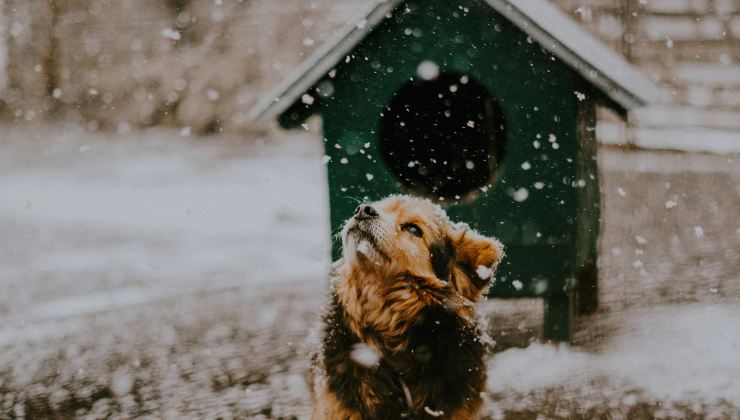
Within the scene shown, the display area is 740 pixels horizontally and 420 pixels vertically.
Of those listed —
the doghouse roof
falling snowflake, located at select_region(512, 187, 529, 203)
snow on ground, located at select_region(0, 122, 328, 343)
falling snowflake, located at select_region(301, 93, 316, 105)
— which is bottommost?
snow on ground, located at select_region(0, 122, 328, 343)

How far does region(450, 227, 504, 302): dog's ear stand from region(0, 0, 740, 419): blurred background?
2.48 feet

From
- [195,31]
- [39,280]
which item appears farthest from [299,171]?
[39,280]

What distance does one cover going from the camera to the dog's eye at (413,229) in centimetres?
278

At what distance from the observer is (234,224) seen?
9.10 m

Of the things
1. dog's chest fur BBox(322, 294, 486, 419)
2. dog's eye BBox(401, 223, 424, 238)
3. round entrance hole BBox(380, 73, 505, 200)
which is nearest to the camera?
dog's chest fur BBox(322, 294, 486, 419)

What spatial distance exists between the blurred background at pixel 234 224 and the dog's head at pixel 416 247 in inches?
33.0

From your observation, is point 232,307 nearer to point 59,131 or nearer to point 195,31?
point 195,31

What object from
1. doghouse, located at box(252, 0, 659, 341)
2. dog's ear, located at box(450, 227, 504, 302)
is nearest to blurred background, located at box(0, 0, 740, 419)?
doghouse, located at box(252, 0, 659, 341)

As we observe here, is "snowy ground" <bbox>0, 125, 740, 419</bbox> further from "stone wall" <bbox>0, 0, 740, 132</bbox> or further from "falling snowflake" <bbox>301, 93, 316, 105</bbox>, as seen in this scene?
"falling snowflake" <bbox>301, 93, 316, 105</bbox>

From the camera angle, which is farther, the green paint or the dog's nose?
the green paint

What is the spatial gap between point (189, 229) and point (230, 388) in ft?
19.4

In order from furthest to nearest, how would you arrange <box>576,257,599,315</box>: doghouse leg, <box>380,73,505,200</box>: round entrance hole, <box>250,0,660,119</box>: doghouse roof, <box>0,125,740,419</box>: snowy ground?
<box>380,73,505,200</box>: round entrance hole, <box>576,257,599,315</box>: doghouse leg, <box>0,125,740,419</box>: snowy ground, <box>250,0,660,119</box>: doghouse roof

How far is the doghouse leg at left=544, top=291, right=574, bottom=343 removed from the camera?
3.67 m

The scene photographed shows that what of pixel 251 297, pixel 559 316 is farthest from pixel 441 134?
pixel 251 297
